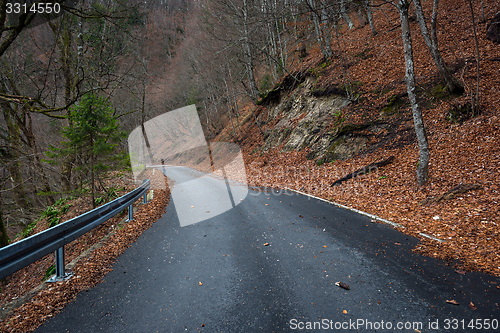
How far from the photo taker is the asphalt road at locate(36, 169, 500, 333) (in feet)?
9.19

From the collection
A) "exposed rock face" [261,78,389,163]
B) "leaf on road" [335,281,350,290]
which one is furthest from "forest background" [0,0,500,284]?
"leaf on road" [335,281,350,290]

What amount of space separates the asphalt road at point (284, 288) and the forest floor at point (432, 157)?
0.79 metres

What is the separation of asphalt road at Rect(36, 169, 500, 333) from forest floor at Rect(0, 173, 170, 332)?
0.79ft

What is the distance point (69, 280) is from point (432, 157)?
35.0 ft

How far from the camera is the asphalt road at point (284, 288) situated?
280 centimetres

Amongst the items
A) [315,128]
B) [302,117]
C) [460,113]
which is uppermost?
[302,117]

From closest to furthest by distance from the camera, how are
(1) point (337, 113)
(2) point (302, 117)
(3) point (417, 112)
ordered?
(3) point (417, 112)
(1) point (337, 113)
(2) point (302, 117)

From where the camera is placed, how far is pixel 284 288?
138 inches

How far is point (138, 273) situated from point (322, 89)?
→ 15.5 m

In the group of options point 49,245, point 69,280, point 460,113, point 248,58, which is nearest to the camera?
point 49,245

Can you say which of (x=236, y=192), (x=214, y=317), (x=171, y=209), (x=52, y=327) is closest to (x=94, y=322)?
(x=52, y=327)

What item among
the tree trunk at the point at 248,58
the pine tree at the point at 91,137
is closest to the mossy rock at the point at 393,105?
the tree trunk at the point at 248,58

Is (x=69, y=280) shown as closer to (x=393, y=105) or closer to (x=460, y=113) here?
(x=460, y=113)

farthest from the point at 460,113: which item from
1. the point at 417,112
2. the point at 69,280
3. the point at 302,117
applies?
the point at 69,280
